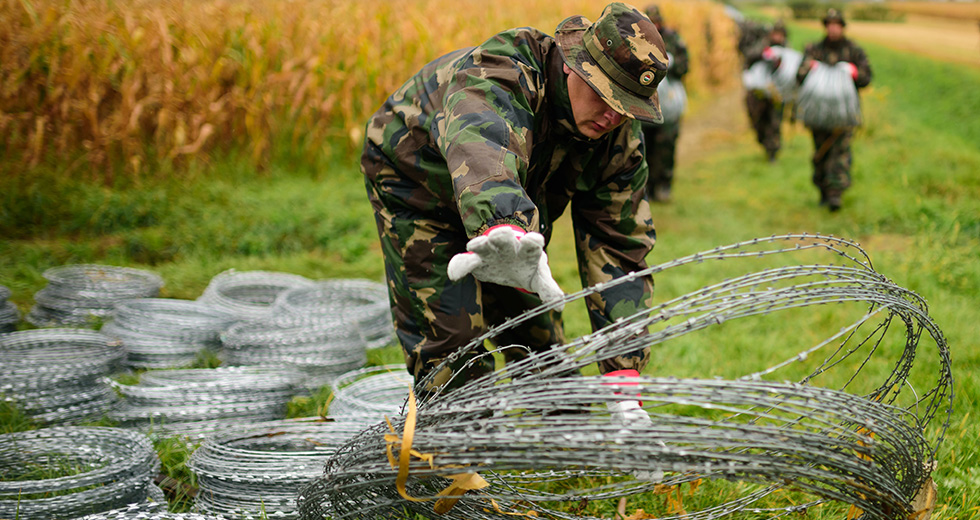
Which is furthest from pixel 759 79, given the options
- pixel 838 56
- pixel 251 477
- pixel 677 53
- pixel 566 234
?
pixel 251 477

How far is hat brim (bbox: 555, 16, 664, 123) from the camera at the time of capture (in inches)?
90.2

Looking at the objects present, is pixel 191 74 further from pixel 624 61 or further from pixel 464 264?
pixel 464 264

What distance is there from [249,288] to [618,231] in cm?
379

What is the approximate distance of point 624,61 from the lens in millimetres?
2293

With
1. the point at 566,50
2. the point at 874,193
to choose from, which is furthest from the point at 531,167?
the point at 874,193

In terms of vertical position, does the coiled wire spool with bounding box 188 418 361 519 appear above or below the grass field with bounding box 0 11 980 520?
below

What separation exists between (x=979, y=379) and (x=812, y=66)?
5.89m

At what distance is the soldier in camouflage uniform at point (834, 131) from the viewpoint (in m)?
8.59

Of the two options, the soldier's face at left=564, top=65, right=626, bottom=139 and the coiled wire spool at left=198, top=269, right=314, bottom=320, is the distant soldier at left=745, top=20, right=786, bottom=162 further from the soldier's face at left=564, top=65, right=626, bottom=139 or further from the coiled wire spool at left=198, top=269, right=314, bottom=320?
the soldier's face at left=564, top=65, right=626, bottom=139

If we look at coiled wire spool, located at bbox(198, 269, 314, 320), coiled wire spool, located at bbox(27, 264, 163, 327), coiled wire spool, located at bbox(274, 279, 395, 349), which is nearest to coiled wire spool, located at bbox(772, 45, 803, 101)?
coiled wire spool, located at bbox(274, 279, 395, 349)

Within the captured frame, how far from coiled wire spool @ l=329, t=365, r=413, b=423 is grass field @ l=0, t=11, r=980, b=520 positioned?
10.2 inches

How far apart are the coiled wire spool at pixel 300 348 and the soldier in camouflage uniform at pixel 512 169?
4.83 feet

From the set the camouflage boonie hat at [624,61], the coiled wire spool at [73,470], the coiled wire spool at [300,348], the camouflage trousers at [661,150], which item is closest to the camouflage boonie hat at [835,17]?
the camouflage trousers at [661,150]

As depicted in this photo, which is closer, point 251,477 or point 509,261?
point 509,261
